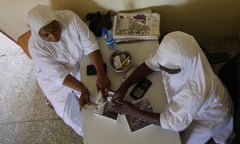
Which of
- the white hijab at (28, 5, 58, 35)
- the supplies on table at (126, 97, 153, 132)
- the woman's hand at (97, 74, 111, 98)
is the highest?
the white hijab at (28, 5, 58, 35)

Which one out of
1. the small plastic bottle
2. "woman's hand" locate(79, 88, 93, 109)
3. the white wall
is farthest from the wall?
"woman's hand" locate(79, 88, 93, 109)

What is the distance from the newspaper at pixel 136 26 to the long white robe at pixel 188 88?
307 millimetres

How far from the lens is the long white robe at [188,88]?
1393 mm

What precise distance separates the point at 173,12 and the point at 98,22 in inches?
22.2

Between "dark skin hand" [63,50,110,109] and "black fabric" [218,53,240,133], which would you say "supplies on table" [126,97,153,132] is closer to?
"dark skin hand" [63,50,110,109]

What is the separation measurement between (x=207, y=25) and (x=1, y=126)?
1812 millimetres

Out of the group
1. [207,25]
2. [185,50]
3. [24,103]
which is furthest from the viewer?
[24,103]

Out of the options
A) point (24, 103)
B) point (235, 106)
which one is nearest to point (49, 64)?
point (24, 103)

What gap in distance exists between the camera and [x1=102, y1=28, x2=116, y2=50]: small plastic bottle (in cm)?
185

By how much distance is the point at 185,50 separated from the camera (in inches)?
54.2

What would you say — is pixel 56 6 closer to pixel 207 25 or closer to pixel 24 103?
pixel 24 103

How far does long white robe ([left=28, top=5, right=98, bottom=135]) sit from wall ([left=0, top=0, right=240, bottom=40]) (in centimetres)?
28

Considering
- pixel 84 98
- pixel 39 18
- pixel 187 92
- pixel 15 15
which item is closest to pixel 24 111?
pixel 15 15

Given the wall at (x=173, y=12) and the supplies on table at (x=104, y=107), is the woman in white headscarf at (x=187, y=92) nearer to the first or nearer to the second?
the supplies on table at (x=104, y=107)
